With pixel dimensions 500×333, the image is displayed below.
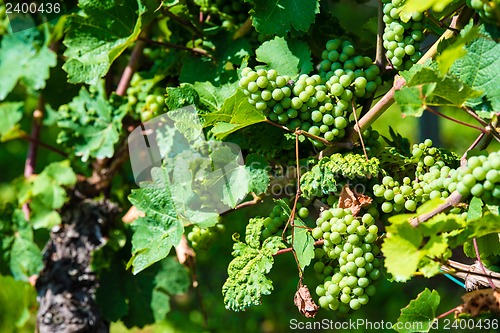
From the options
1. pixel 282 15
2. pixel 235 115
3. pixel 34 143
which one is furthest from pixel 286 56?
pixel 34 143

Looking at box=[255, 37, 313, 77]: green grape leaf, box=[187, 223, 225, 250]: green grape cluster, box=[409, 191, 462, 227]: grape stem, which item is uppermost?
box=[255, 37, 313, 77]: green grape leaf

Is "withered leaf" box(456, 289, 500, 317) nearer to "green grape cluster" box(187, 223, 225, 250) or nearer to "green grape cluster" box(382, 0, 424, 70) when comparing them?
"green grape cluster" box(382, 0, 424, 70)

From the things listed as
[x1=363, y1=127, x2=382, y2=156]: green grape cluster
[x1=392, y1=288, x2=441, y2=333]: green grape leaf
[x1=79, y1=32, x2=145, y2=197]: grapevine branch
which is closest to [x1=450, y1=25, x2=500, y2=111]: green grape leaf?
[x1=363, y1=127, x2=382, y2=156]: green grape cluster

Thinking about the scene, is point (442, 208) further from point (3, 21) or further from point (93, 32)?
point (3, 21)

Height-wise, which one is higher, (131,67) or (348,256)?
(348,256)

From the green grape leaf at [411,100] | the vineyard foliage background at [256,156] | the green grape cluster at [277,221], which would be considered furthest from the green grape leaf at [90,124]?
the green grape leaf at [411,100]

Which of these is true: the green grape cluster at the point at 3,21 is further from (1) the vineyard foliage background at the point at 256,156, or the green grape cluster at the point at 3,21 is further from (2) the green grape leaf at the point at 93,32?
(2) the green grape leaf at the point at 93,32
